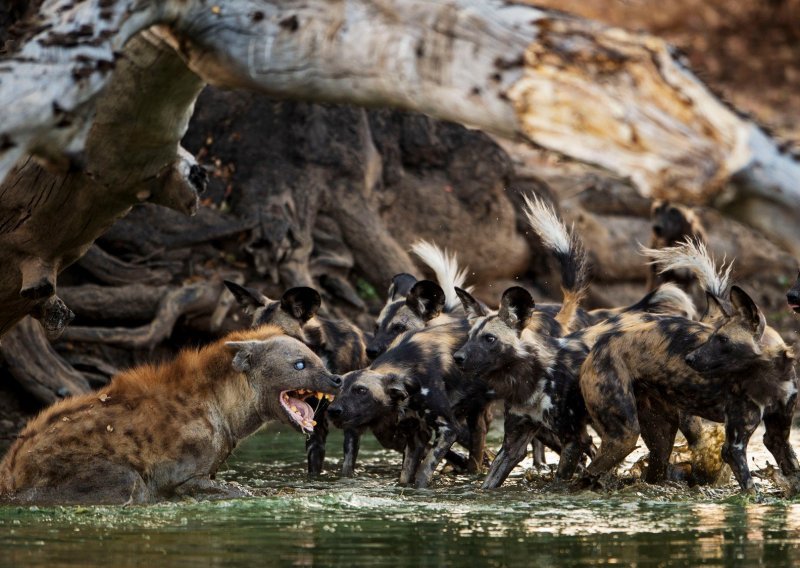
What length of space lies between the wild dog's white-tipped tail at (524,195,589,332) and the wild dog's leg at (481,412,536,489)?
114 centimetres

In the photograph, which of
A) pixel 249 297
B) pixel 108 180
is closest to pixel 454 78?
pixel 108 180

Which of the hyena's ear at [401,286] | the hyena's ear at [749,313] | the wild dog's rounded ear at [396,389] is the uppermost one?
the hyena's ear at [401,286]

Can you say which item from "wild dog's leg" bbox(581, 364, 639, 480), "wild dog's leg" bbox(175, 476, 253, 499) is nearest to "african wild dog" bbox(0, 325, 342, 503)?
"wild dog's leg" bbox(175, 476, 253, 499)

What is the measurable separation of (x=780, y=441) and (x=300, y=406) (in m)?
2.62

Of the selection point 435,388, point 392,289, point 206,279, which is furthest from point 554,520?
point 206,279

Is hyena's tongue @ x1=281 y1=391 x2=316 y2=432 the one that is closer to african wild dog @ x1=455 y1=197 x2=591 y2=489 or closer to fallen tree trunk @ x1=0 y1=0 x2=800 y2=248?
african wild dog @ x1=455 y1=197 x2=591 y2=489

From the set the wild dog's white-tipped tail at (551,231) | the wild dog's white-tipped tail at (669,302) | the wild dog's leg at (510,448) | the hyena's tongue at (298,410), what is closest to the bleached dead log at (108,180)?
the hyena's tongue at (298,410)

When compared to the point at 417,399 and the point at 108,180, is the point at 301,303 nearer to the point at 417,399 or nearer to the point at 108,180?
the point at 417,399

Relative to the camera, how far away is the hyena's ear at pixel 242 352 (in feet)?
25.4

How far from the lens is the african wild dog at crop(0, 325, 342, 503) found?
7.16 m

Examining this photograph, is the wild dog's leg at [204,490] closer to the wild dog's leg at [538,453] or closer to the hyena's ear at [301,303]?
the hyena's ear at [301,303]

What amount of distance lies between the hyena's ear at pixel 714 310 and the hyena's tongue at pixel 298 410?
7.65ft

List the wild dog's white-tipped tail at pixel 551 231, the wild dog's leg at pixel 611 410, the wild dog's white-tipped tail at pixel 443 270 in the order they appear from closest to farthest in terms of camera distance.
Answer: the wild dog's leg at pixel 611 410 < the wild dog's white-tipped tail at pixel 551 231 < the wild dog's white-tipped tail at pixel 443 270

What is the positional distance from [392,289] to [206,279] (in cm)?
304
